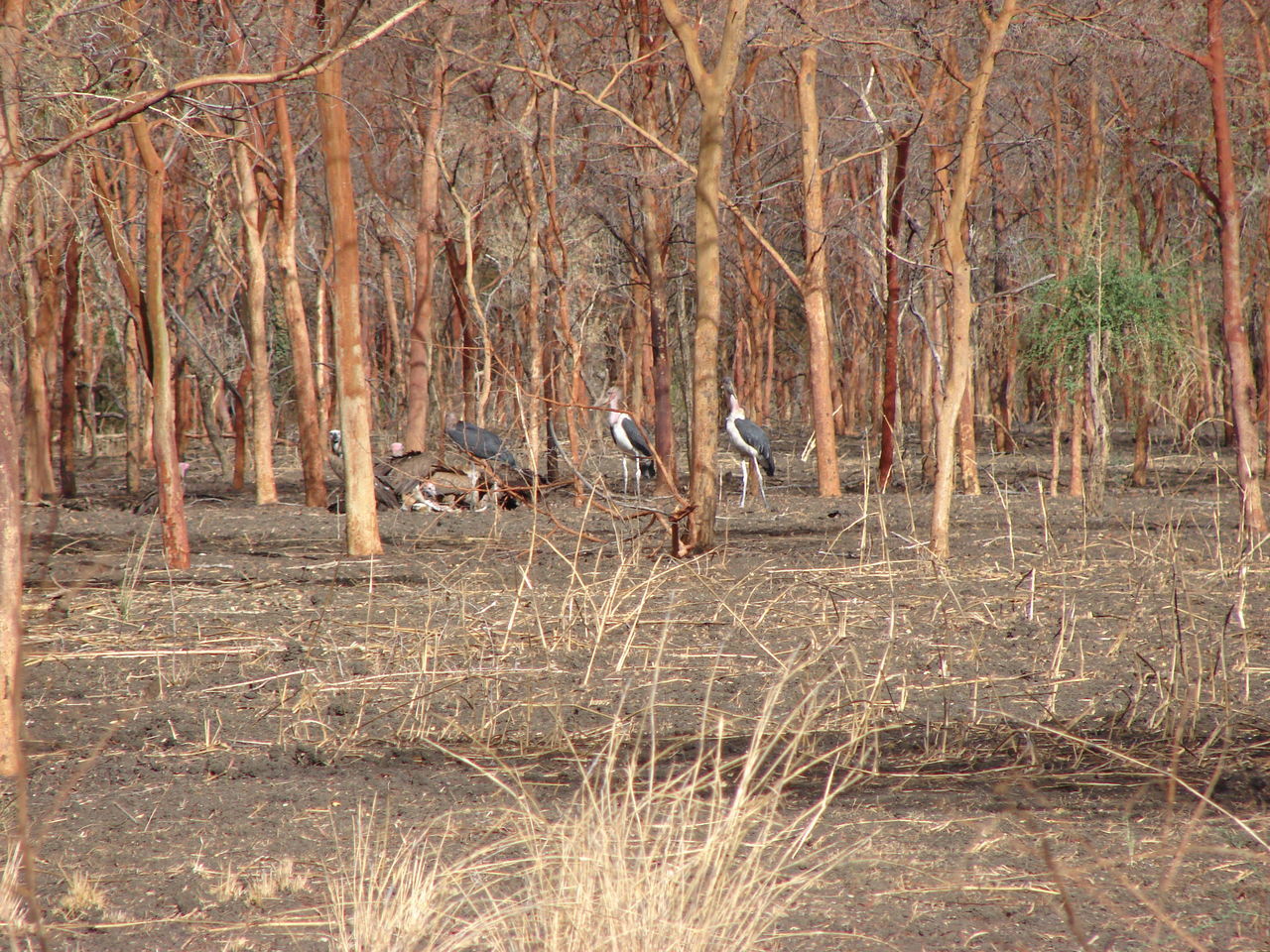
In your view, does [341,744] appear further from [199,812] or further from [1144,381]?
[1144,381]

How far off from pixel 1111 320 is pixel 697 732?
9912 mm

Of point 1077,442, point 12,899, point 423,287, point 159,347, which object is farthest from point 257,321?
point 12,899

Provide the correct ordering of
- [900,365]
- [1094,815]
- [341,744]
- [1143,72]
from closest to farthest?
[1094,815] < [341,744] < [1143,72] < [900,365]

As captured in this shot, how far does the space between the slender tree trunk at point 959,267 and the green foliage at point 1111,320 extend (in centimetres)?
502

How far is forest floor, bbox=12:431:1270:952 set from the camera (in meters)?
3.31

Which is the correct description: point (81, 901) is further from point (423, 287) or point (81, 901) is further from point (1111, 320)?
point (423, 287)

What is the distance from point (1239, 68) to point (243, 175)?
39.3 feet

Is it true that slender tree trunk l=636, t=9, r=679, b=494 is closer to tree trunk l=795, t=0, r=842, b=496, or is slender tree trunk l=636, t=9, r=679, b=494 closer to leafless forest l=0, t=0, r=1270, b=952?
leafless forest l=0, t=0, r=1270, b=952

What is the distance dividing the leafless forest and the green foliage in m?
0.07

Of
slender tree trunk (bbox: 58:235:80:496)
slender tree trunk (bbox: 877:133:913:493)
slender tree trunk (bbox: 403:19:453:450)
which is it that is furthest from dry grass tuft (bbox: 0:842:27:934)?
slender tree trunk (bbox: 58:235:80:496)

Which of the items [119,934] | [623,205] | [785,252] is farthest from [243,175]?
[785,252]

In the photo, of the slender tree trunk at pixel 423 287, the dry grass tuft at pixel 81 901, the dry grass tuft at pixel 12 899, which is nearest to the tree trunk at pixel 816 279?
the slender tree trunk at pixel 423 287

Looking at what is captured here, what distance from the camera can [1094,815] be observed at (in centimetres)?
405

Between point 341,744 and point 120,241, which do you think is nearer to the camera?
point 341,744
